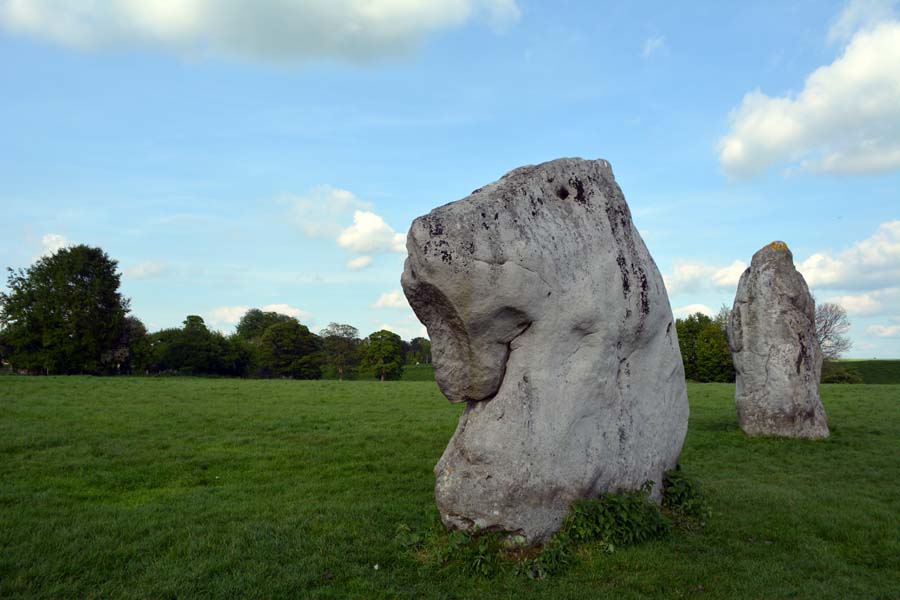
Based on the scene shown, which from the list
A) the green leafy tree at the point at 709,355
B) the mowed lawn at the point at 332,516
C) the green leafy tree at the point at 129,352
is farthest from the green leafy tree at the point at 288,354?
the mowed lawn at the point at 332,516

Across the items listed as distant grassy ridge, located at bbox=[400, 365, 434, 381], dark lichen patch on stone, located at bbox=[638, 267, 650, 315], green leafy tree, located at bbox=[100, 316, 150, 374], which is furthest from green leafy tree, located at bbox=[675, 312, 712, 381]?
dark lichen patch on stone, located at bbox=[638, 267, 650, 315]

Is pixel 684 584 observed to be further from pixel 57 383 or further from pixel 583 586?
pixel 57 383

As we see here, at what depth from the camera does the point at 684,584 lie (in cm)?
665

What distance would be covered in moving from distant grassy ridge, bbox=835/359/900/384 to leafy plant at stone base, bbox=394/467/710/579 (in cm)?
6921

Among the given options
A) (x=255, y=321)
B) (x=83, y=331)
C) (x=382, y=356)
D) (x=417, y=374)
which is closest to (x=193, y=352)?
(x=83, y=331)

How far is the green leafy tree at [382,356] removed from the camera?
69.0m

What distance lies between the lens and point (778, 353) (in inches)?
642

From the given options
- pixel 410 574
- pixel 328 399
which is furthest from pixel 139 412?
pixel 410 574

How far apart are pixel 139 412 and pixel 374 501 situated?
14.3 meters

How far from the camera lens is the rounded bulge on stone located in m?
6.88

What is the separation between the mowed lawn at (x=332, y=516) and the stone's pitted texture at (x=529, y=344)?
0.88 meters

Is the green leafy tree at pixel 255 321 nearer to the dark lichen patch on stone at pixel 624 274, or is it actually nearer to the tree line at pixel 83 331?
the tree line at pixel 83 331

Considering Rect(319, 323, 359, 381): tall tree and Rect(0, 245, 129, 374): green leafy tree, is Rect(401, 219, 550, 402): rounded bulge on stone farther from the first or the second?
Rect(319, 323, 359, 381): tall tree

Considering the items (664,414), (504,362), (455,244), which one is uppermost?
(455,244)
